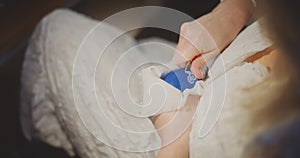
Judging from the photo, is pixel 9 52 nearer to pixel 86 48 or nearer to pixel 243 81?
pixel 86 48

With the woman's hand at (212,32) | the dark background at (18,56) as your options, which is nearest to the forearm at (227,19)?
the woman's hand at (212,32)

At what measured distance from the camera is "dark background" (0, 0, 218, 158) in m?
0.86

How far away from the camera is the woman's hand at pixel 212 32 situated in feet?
2.49

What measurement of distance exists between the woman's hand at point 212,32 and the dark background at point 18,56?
9 cm

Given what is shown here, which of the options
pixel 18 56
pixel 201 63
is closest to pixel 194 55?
pixel 201 63

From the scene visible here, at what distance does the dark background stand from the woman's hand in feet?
0.31

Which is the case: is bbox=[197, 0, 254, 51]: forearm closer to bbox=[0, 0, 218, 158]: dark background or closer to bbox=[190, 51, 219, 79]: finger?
bbox=[190, 51, 219, 79]: finger

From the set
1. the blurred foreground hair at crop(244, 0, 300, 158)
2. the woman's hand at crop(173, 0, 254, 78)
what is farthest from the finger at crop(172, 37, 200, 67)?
the blurred foreground hair at crop(244, 0, 300, 158)

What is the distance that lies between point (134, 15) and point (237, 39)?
0.19 meters

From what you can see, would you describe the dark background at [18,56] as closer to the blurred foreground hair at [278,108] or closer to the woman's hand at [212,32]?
the woman's hand at [212,32]

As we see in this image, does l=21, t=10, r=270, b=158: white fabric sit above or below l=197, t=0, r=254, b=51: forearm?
below

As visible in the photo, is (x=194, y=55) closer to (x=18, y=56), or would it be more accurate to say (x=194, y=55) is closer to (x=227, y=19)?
(x=227, y=19)

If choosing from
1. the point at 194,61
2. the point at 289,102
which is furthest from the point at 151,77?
the point at 289,102

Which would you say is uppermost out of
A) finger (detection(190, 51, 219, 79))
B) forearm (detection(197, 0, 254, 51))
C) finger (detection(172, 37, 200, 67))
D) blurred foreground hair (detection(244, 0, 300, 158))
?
forearm (detection(197, 0, 254, 51))
